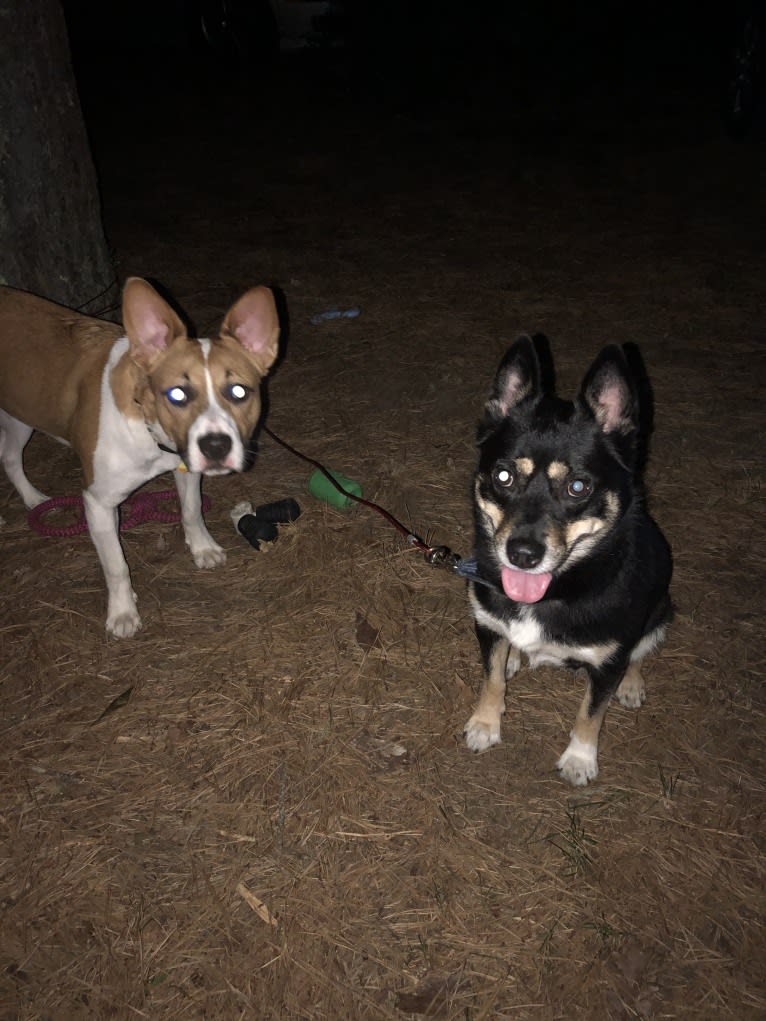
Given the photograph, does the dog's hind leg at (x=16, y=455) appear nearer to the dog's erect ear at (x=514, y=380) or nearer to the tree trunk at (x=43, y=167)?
the tree trunk at (x=43, y=167)

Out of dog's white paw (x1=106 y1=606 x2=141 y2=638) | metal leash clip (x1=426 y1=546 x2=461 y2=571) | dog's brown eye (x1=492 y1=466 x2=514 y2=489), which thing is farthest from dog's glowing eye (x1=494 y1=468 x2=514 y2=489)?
dog's white paw (x1=106 y1=606 x2=141 y2=638)

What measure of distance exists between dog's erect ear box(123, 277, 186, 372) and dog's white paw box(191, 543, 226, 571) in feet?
4.35

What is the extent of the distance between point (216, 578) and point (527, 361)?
7.44 feet

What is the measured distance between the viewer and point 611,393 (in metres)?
2.76

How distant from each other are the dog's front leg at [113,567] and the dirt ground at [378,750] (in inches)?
3.6

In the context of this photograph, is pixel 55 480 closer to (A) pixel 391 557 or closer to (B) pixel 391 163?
(A) pixel 391 557

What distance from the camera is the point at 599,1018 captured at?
2490 mm

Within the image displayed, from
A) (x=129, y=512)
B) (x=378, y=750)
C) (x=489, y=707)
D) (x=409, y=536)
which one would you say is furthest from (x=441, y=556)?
(x=129, y=512)

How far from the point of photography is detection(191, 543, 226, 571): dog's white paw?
4.29 m

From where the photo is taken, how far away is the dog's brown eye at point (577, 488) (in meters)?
2.79

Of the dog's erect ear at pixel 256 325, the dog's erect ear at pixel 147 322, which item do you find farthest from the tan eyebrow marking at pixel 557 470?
the dog's erect ear at pixel 147 322

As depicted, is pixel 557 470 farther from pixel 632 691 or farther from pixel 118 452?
pixel 118 452

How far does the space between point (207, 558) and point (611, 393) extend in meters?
2.55

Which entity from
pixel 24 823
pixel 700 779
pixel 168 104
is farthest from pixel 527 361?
pixel 168 104
